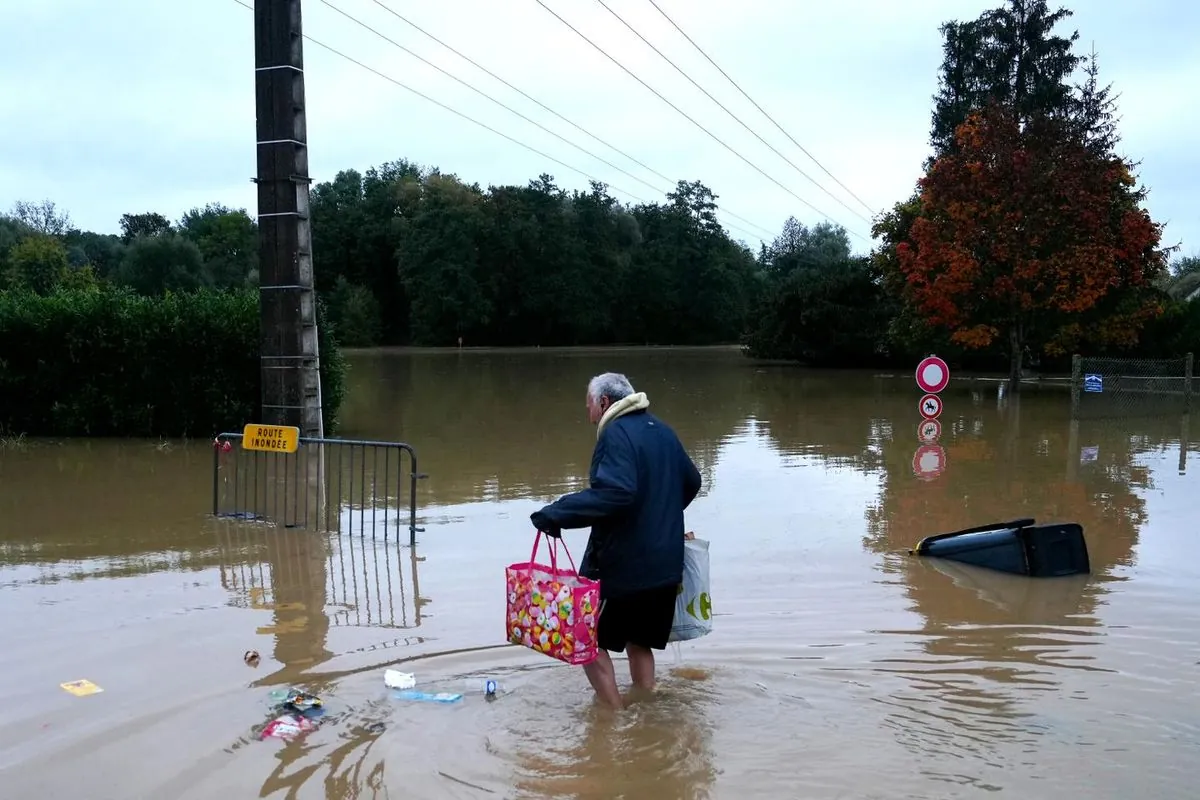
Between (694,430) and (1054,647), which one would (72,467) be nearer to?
(694,430)

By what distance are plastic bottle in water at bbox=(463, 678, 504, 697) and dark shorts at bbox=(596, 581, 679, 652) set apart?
28.8 inches

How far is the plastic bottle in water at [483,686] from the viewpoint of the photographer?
5.49 m

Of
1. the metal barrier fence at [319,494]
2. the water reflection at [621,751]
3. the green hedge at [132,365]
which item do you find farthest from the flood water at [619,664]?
the green hedge at [132,365]

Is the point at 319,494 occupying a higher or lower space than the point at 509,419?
lower

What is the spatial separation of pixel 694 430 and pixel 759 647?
43.8 ft

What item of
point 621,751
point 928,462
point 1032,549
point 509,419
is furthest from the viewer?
point 509,419

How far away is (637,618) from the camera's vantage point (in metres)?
5.07

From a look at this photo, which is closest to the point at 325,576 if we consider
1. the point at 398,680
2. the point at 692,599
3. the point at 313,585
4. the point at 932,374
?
the point at 313,585

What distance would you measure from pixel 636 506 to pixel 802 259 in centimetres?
9389

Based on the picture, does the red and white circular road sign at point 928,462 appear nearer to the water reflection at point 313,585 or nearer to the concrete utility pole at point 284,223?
the water reflection at point 313,585

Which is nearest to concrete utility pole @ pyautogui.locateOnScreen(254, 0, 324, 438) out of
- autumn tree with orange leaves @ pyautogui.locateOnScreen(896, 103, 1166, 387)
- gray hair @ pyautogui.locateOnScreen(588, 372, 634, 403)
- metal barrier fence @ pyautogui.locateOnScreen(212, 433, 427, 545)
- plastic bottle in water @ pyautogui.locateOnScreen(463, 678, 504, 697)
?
metal barrier fence @ pyautogui.locateOnScreen(212, 433, 427, 545)

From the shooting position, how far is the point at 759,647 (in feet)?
20.9

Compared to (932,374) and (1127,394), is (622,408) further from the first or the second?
(1127,394)

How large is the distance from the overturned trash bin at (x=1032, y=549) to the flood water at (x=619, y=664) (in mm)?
158
